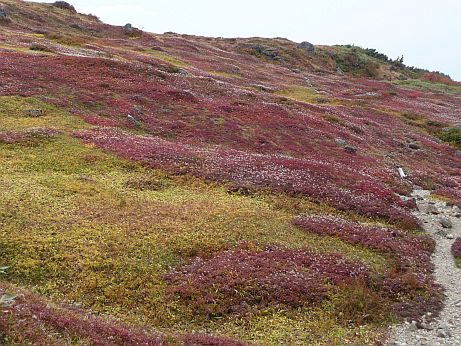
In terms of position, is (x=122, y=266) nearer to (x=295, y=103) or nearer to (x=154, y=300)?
(x=154, y=300)

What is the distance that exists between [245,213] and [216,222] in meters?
2.59

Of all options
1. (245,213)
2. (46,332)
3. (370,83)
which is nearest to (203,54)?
(370,83)

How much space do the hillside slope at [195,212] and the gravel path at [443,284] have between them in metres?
0.69

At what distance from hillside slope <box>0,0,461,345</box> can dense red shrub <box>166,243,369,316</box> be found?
8 centimetres

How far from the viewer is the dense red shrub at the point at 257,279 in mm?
19766

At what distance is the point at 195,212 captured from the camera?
2684 cm

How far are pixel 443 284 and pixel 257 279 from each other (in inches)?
417

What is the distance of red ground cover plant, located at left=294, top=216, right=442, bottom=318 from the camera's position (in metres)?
22.3

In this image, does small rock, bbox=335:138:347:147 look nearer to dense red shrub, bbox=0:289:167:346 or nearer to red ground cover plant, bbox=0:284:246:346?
red ground cover plant, bbox=0:284:246:346

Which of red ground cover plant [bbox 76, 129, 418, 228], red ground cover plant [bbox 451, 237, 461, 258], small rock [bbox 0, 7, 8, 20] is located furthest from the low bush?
small rock [bbox 0, 7, 8, 20]

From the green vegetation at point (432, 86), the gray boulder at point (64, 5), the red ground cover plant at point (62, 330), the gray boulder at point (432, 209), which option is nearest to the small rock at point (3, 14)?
the gray boulder at point (64, 5)

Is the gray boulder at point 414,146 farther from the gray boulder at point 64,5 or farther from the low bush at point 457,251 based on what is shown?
the gray boulder at point 64,5

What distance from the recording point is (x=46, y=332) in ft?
40.1

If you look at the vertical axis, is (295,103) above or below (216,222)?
above
